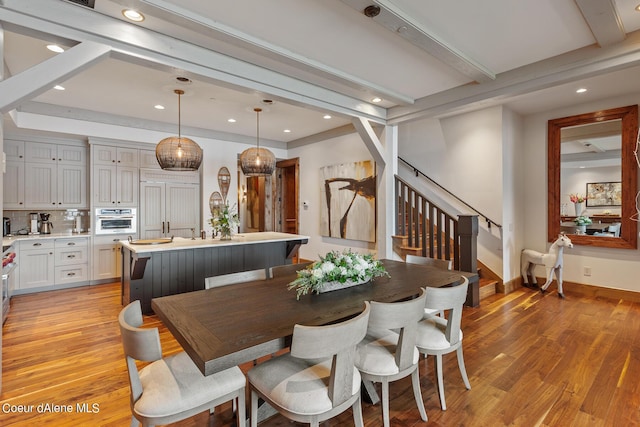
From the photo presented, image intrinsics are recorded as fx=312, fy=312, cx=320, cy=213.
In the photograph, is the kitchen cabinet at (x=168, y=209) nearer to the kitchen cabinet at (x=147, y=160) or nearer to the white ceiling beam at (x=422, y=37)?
the kitchen cabinet at (x=147, y=160)

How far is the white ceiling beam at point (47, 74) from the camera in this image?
211cm

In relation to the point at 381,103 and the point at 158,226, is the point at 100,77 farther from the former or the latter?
the point at 381,103

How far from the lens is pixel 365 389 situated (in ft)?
7.03

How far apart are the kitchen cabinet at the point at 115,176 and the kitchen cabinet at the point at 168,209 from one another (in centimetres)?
20

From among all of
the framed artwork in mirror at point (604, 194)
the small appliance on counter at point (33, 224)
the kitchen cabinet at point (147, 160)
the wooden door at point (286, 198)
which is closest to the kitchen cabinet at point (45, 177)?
the small appliance on counter at point (33, 224)

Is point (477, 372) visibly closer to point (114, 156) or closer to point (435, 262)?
point (435, 262)

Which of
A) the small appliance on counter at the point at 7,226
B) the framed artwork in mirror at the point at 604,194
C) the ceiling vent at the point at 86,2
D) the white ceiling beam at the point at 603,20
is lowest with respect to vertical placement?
the small appliance on counter at the point at 7,226

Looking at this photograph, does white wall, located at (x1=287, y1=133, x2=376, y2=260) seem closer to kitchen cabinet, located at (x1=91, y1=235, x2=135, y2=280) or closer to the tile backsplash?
kitchen cabinet, located at (x1=91, y1=235, x2=135, y2=280)

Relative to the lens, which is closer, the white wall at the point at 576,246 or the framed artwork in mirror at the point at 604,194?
the white wall at the point at 576,246

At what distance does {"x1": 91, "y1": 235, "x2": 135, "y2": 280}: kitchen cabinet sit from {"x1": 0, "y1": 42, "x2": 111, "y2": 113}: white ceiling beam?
369 cm

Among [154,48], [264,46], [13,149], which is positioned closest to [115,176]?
[13,149]

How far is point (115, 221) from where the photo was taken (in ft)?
17.7

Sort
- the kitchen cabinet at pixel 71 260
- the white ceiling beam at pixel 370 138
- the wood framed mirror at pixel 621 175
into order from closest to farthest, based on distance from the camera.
A: the wood framed mirror at pixel 621 175, the white ceiling beam at pixel 370 138, the kitchen cabinet at pixel 71 260

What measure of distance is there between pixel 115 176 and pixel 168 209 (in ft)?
3.34
